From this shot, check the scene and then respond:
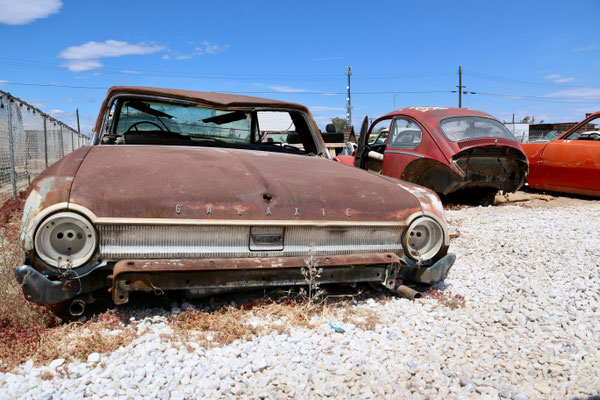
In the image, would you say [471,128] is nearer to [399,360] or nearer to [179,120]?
[179,120]

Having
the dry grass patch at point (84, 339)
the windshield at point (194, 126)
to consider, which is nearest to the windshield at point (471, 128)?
the windshield at point (194, 126)

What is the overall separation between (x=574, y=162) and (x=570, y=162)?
7cm

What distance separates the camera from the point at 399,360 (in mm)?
2311

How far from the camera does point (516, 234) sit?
5.16 meters

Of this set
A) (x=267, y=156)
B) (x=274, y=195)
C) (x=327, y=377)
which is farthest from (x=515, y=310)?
(x=267, y=156)

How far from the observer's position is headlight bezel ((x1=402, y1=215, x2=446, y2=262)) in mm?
2879

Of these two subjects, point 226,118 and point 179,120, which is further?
point 226,118

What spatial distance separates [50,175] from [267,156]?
158cm

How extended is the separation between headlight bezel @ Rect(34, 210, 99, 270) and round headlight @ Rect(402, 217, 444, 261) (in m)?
1.86

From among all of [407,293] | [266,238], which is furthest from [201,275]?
[407,293]

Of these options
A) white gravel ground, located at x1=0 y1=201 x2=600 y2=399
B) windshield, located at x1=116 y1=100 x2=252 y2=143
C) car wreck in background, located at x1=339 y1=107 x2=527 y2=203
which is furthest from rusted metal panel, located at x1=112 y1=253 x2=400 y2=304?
car wreck in background, located at x1=339 y1=107 x2=527 y2=203

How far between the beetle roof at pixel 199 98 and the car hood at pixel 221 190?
564mm

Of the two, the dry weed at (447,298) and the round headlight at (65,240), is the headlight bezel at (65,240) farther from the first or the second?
the dry weed at (447,298)

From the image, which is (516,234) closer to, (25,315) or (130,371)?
(130,371)
